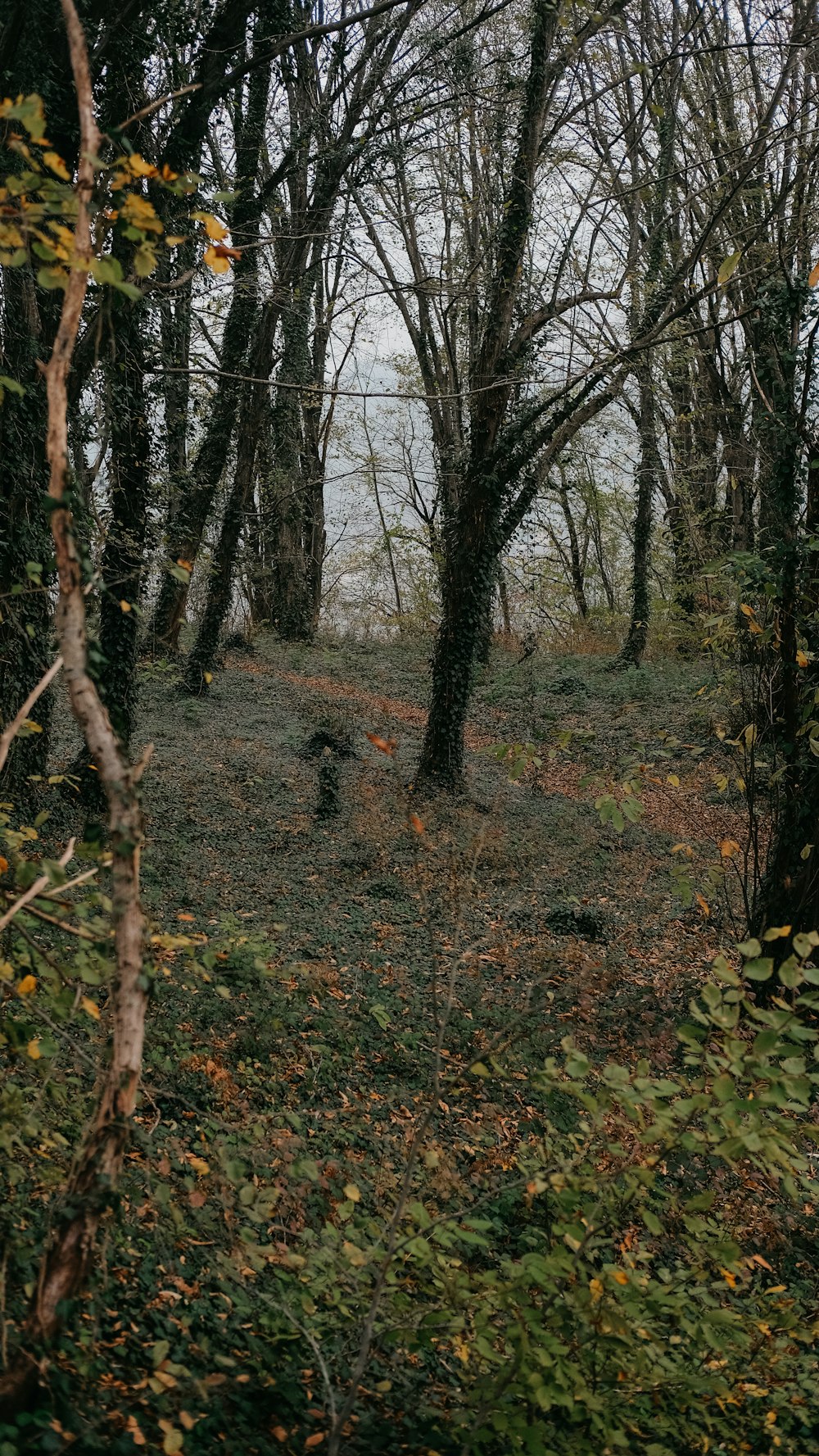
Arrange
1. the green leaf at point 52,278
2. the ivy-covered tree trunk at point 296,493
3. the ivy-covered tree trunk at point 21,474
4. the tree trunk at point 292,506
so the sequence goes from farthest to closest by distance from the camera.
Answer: the ivy-covered tree trunk at point 296,493
the tree trunk at point 292,506
the ivy-covered tree trunk at point 21,474
the green leaf at point 52,278

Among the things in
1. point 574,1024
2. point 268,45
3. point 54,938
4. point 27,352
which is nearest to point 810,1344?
point 574,1024

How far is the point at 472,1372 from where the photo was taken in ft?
10.4

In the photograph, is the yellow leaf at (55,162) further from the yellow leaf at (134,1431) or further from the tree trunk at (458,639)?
the tree trunk at (458,639)

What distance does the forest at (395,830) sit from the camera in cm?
255

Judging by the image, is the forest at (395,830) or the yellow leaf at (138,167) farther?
the forest at (395,830)

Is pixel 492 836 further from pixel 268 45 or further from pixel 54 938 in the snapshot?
pixel 268 45

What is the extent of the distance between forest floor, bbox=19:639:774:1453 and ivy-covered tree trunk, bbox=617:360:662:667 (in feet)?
13.5

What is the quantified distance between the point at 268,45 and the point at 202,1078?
1142cm

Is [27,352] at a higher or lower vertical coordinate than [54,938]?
higher

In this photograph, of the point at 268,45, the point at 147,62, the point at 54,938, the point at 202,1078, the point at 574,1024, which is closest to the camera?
the point at 202,1078

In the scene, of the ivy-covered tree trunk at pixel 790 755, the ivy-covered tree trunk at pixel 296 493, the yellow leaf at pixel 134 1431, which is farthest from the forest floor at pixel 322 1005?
the ivy-covered tree trunk at pixel 296 493

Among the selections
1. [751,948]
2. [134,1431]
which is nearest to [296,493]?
[751,948]

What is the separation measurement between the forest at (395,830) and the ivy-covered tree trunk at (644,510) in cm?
10

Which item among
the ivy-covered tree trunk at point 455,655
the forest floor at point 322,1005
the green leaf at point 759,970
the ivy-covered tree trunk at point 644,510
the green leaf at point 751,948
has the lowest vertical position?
the forest floor at point 322,1005
